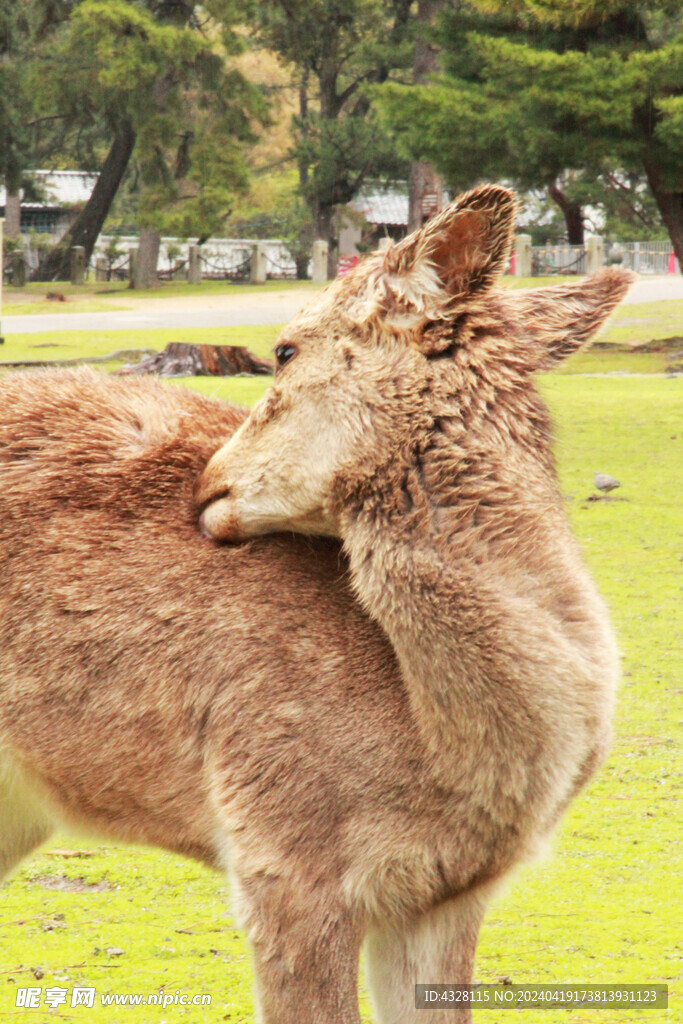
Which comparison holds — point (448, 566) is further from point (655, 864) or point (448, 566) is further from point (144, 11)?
point (144, 11)

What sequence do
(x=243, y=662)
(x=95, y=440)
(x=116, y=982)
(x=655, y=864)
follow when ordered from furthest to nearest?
(x=655, y=864) → (x=116, y=982) → (x=95, y=440) → (x=243, y=662)

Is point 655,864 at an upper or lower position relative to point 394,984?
lower

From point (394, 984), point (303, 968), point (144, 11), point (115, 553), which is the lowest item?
point (394, 984)

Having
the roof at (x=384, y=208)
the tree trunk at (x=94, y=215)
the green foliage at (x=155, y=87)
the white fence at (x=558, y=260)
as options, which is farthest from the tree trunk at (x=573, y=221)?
the tree trunk at (x=94, y=215)

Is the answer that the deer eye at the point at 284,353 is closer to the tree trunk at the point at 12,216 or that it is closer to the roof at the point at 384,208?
the tree trunk at the point at 12,216

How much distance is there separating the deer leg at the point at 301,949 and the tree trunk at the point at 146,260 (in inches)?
1397

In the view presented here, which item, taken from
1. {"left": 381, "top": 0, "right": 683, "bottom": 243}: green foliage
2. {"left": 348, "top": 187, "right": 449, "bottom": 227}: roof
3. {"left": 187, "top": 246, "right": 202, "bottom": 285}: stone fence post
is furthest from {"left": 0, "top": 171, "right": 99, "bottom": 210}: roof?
{"left": 381, "top": 0, "right": 683, "bottom": 243}: green foliage

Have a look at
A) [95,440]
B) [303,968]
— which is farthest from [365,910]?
[95,440]

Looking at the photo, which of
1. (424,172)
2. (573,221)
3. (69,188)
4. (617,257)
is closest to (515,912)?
(424,172)

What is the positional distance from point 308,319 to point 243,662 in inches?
32.4

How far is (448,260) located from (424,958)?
62.9 inches

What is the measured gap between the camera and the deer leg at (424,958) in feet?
9.29

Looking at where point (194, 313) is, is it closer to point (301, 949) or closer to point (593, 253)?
point (593, 253)

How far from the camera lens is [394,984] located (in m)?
2.92
